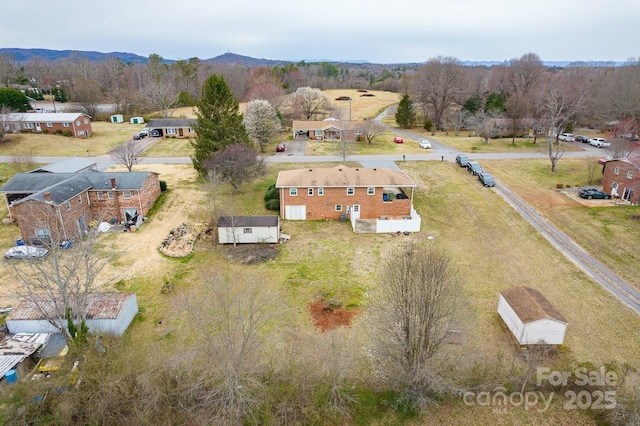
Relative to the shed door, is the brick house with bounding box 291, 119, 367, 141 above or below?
above

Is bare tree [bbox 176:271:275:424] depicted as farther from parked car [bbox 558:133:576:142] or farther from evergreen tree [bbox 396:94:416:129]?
evergreen tree [bbox 396:94:416:129]

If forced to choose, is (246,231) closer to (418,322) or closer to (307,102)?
(418,322)

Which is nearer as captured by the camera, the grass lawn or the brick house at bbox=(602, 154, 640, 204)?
the brick house at bbox=(602, 154, 640, 204)

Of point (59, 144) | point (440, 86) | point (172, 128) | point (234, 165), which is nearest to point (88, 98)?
point (59, 144)

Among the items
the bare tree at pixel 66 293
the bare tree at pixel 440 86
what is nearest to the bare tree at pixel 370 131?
the bare tree at pixel 440 86

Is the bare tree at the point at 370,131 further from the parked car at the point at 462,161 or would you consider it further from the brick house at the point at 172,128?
the brick house at the point at 172,128

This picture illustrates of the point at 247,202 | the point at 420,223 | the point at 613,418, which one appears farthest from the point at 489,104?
the point at 613,418

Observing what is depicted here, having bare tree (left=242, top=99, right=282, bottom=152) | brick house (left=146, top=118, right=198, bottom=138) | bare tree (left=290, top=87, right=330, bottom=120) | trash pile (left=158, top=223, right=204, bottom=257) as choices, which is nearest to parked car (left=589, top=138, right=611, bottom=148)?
bare tree (left=290, top=87, right=330, bottom=120)
